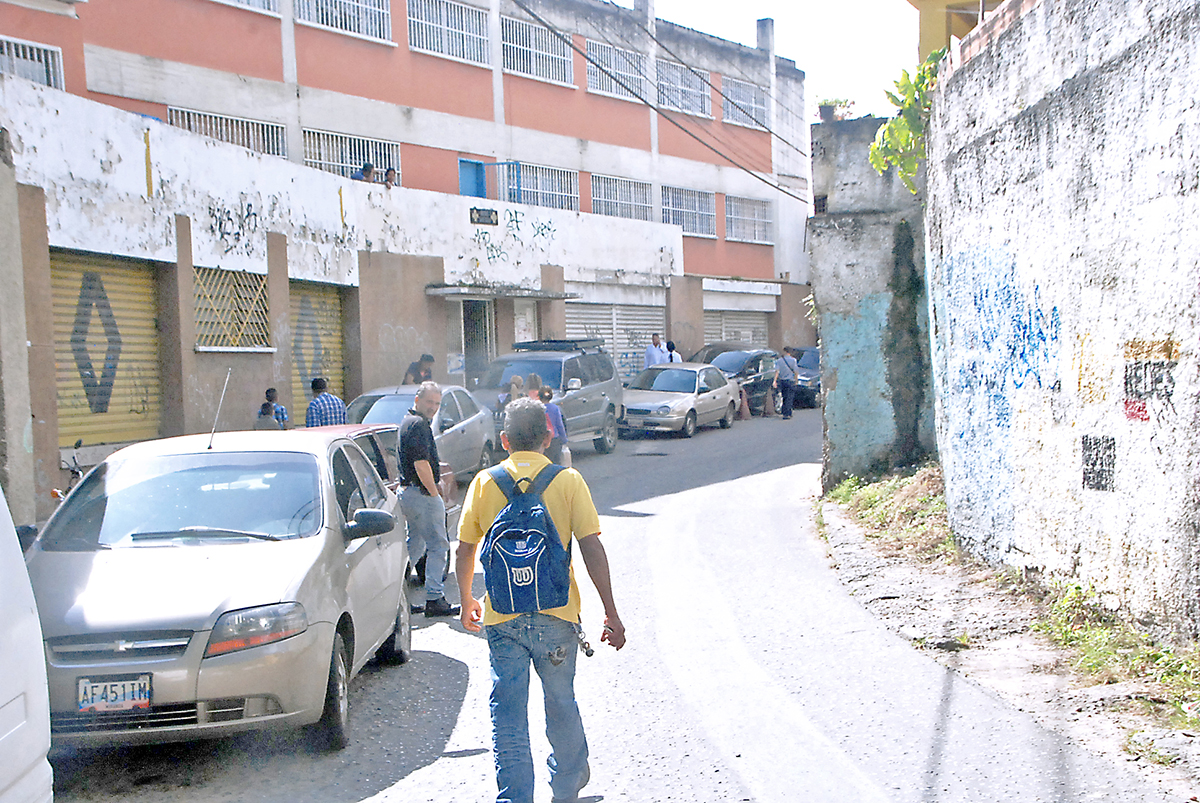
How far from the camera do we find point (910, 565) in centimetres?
938

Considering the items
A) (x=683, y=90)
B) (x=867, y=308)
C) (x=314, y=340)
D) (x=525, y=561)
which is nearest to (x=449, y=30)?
Result: (x=683, y=90)

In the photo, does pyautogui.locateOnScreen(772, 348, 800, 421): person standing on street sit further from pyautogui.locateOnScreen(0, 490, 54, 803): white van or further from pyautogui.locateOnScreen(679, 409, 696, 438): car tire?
pyautogui.locateOnScreen(0, 490, 54, 803): white van

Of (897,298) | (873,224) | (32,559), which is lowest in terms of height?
(32,559)

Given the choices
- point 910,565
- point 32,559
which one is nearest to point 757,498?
point 910,565

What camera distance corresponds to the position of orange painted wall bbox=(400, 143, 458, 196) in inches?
963

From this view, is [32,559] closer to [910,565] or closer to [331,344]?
[910,565]

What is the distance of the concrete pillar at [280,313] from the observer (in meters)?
18.0

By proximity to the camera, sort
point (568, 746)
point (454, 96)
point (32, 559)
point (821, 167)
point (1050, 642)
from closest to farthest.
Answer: point (568, 746), point (32, 559), point (1050, 642), point (821, 167), point (454, 96)

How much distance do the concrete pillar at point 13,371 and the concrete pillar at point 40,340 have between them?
0.48 metres

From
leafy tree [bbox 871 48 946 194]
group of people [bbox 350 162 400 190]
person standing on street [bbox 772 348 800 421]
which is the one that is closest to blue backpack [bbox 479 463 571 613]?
leafy tree [bbox 871 48 946 194]

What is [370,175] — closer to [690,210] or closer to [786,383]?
[786,383]

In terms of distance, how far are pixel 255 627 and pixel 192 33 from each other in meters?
18.1

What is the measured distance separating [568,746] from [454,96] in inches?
898

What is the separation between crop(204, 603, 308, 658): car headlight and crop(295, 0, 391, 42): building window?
1953cm
